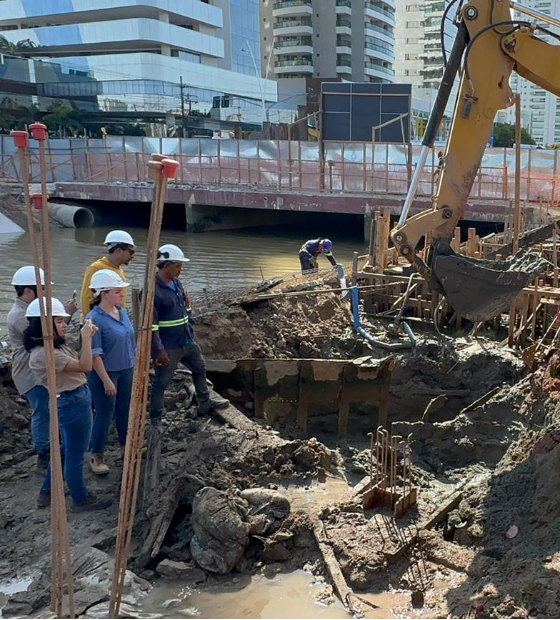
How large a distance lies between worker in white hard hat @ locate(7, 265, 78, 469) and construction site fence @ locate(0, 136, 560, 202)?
1511 centimetres

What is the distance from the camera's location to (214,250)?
2128 centimetres

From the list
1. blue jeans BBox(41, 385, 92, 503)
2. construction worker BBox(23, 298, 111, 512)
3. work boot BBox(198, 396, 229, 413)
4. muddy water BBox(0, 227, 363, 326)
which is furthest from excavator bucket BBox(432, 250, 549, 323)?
muddy water BBox(0, 227, 363, 326)

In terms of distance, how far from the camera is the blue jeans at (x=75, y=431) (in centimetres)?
477

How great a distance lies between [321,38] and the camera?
77562 millimetres

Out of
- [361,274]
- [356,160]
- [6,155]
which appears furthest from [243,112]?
[361,274]

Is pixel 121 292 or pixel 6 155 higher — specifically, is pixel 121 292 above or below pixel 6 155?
below

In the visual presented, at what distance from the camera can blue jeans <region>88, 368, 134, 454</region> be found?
209 inches

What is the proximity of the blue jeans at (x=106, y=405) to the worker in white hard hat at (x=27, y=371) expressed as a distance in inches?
15.4

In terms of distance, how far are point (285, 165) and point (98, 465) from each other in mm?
19741

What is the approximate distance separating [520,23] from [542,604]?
4.63m

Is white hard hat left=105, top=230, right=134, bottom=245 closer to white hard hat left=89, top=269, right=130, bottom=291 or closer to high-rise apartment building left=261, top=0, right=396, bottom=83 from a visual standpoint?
white hard hat left=89, top=269, right=130, bottom=291

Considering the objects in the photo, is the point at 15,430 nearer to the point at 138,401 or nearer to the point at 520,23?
the point at 138,401

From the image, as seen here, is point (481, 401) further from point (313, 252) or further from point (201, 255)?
point (201, 255)

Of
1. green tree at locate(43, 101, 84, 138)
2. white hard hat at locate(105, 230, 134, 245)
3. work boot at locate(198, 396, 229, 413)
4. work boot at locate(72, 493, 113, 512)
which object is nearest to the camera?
work boot at locate(72, 493, 113, 512)
